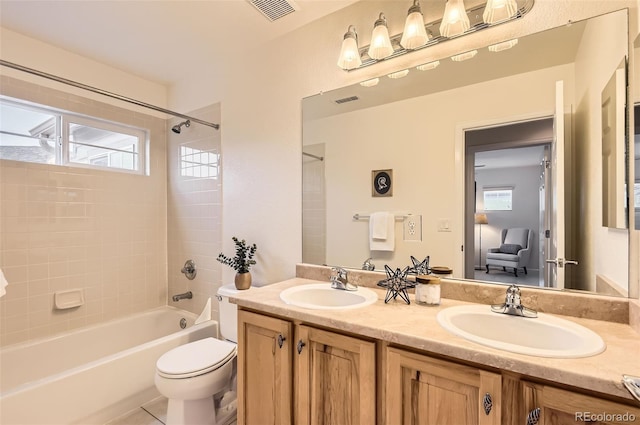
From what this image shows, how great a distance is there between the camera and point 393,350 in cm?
98

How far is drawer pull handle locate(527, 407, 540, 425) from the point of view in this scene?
76 cm

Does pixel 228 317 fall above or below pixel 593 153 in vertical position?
below

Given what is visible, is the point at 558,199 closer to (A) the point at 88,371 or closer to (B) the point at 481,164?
(B) the point at 481,164

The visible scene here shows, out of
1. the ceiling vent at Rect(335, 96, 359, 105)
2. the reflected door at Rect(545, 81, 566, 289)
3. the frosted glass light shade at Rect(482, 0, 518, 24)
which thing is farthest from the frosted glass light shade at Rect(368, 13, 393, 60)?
the reflected door at Rect(545, 81, 566, 289)

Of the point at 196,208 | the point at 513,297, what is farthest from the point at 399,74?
the point at 196,208

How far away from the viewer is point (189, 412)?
160 centimetres

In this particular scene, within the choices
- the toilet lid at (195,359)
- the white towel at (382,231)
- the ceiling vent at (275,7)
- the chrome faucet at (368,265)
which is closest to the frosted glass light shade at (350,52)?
the ceiling vent at (275,7)

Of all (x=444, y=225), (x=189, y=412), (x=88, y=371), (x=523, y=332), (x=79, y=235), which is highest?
(x=444, y=225)

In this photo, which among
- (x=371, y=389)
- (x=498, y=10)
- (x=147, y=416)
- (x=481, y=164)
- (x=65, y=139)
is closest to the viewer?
(x=371, y=389)

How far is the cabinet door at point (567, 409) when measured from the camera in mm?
686

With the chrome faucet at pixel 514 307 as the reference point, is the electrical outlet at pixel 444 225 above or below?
above

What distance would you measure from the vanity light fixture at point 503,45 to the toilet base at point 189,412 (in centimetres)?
239

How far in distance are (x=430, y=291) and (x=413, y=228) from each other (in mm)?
398

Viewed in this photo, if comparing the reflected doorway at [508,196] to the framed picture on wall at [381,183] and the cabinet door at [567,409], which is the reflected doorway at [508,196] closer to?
the framed picture on wall at [381,183]
